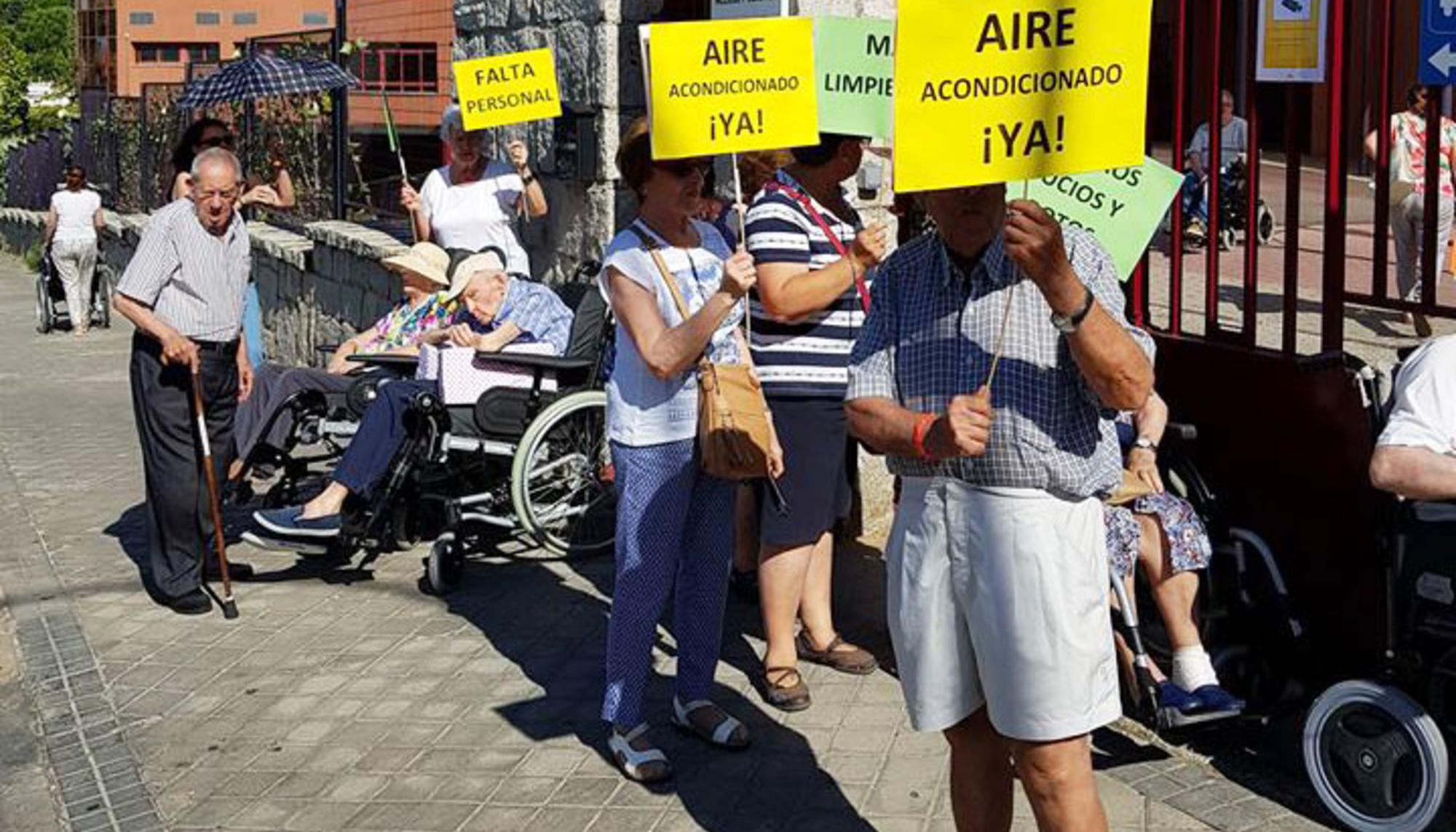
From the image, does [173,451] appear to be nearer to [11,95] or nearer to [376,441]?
[376,441]

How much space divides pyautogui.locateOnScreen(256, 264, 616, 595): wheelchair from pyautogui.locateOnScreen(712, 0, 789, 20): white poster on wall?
130cm

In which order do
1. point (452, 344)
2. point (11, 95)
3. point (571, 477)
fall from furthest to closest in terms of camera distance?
point (11, 95), point (452, 344), point (571, 477)

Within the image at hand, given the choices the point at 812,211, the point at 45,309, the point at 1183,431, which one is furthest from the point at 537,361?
the point at 45,309

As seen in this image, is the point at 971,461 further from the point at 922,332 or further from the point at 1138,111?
the point at 1138,111

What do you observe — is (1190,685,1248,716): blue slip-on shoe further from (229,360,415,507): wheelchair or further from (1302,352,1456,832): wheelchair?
(229,360,415,507): wheelchair

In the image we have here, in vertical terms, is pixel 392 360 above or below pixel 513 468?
above

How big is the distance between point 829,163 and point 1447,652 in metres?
2.30

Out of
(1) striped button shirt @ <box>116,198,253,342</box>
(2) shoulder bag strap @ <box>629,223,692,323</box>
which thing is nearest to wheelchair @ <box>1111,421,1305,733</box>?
(2) shoulder bag strap @ <box>629,223,692,323</box>

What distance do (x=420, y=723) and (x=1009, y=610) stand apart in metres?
2.71

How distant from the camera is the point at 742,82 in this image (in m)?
5.30

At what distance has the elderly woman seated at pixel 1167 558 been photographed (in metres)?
5.01

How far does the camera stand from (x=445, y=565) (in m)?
7.24

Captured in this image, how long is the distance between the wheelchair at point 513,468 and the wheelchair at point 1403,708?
344cm

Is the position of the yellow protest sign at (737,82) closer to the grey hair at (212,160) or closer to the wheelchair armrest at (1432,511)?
the wheelchair armrest at (1432,511)
